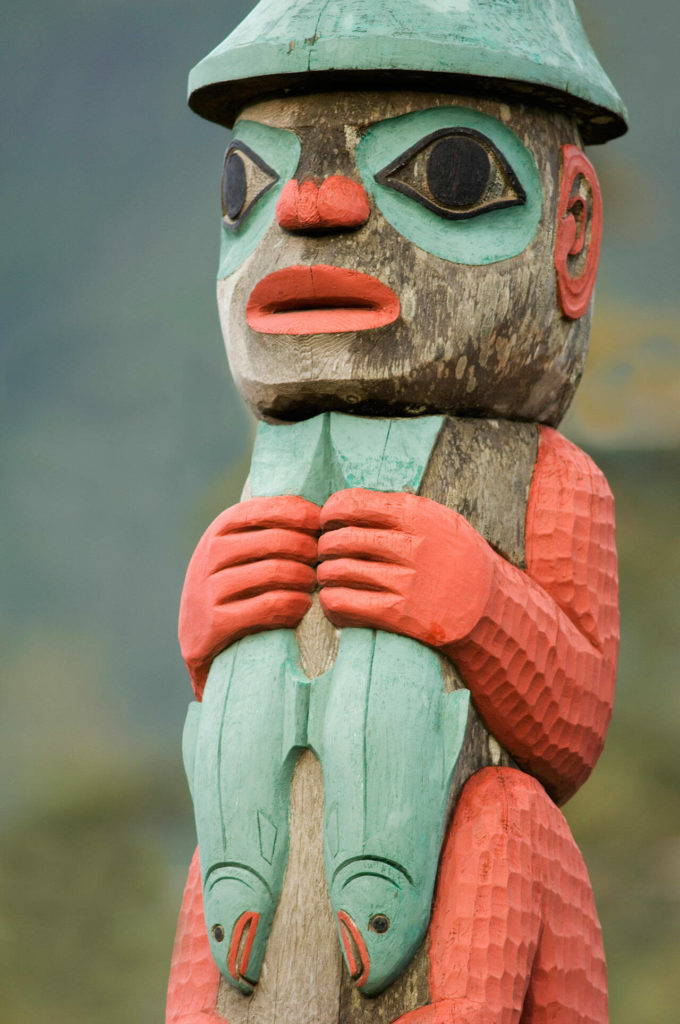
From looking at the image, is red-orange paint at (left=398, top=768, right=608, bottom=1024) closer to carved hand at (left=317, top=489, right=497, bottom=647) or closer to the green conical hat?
carved hand at (left=317, top=489, right=497, bottom=647)

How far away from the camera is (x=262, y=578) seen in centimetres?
347

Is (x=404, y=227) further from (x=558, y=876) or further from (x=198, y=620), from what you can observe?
(x=558, y=876)

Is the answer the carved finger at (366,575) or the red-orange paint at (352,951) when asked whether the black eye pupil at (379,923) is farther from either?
the carved finger at (366,575)

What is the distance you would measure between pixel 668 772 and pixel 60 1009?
245cm

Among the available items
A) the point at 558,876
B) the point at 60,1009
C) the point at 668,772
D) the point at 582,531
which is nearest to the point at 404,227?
the point at 582,531

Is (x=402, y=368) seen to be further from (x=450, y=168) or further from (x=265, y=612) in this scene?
(x=265, y=612)

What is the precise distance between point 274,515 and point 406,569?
30cm

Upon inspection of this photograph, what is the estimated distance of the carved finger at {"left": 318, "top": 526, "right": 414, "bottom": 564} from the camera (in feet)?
11.1

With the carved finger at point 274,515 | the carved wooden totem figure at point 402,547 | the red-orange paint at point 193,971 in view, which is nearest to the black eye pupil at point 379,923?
the carved wooden totem figure at point 402,547

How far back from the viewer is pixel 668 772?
21.6 feet

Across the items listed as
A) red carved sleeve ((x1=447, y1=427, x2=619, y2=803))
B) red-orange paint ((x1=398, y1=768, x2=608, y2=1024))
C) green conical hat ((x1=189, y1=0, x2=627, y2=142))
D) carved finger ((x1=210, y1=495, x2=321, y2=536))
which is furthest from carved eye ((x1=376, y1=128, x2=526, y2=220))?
red-orange paint ((x1=398, y1=768, x2=608, y2=1024))

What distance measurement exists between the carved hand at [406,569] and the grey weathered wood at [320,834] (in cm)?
9

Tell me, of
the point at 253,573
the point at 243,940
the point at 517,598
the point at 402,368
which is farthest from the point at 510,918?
the point at 402,368

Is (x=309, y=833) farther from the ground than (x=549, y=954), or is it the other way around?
(x=309, y=833)
